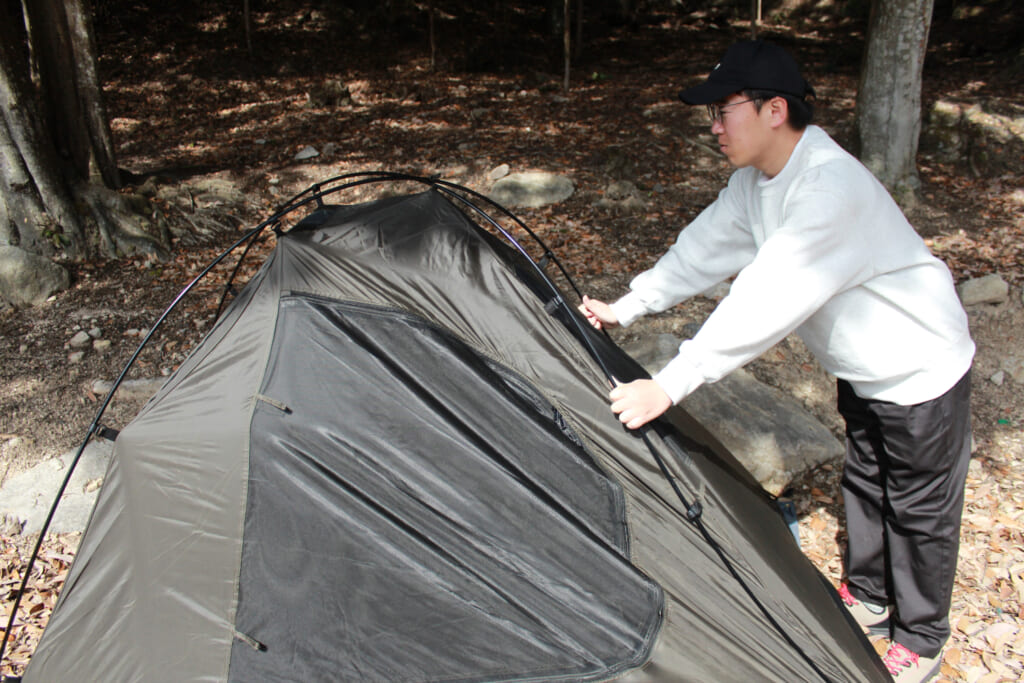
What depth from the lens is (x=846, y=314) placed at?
2.05 metres

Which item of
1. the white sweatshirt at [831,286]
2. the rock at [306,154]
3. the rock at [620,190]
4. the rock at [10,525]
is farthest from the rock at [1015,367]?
the rock at [306,154]

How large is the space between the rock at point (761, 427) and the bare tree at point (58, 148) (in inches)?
172

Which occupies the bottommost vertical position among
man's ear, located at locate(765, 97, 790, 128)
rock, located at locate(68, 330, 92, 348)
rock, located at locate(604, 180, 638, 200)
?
rock, located at locate(68, 330, 92, 348)

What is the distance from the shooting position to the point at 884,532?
2.54 metres

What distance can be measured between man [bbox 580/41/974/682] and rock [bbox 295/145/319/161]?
6424 mm

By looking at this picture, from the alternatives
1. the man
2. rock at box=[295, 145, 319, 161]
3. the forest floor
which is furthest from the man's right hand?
rock at box=[295, 145, 319, 161]

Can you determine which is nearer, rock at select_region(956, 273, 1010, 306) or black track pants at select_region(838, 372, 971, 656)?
black track pants at select_region(838, 372, 971, 656)

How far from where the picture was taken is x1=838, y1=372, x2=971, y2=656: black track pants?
2170 millimetres

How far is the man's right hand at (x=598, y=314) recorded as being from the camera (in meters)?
2.52

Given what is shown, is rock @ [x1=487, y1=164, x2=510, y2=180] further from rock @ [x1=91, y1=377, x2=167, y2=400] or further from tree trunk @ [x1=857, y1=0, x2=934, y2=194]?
rock @ [x1=91, y1=377, x2=167, y2=400]

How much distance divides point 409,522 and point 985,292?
15.5 feet

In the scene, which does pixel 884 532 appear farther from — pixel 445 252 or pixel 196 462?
pixel 196 462

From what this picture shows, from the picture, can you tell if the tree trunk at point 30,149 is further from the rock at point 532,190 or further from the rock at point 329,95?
the rock at point 329,95

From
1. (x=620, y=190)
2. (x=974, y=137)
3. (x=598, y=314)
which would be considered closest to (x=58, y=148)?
(x=620, y=190)
